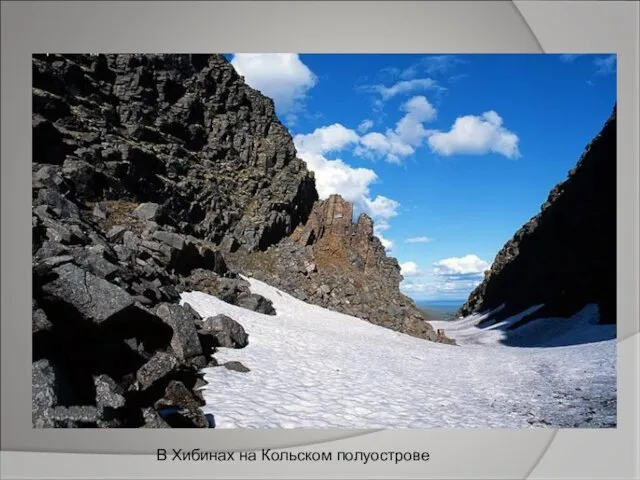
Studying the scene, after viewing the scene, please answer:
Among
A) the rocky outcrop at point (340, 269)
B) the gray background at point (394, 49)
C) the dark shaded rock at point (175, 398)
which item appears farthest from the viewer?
the rocky outcrop at point (340, 269)

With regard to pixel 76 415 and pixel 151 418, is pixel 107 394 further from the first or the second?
pixel 151 418

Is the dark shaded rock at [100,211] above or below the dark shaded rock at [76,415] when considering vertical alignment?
above

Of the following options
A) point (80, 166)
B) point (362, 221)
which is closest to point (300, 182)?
point (362, 221)

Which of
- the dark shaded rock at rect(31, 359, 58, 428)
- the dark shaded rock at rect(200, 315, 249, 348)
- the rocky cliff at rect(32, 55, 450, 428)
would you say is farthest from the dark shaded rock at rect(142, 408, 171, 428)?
the dark shaded rock at rect(200, 315, 249, 348)

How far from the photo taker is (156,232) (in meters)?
10.1

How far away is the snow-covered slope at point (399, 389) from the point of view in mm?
5828

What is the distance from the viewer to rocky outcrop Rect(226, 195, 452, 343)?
16.8m

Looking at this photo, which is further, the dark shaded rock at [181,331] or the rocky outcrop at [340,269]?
the rocky outcrop at [340,269]

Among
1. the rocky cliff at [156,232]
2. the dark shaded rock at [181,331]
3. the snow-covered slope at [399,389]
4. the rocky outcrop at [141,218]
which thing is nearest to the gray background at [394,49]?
the snow-covered slope at [399,389]

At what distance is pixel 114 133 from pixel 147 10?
720 cm

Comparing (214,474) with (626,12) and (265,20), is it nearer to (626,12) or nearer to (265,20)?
(265,20)

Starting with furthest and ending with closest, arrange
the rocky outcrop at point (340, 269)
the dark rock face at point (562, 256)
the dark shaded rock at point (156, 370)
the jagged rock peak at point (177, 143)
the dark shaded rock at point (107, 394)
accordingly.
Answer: the rocky outcrop at point (340, 269) → the dark rock face at point (562, 256) → the jagged rock peak at point (177, 143) → the dark shaded rock at point (156, 370) → the dark shaded rock at point (107, 394)

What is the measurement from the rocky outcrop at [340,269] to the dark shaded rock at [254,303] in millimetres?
4522

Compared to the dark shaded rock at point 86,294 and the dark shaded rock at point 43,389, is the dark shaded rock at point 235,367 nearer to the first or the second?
the dark shaded rock at point 86,294
